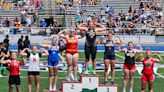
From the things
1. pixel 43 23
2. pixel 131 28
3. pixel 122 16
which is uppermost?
pixel 122 16

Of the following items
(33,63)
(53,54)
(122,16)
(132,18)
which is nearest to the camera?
(33,63)

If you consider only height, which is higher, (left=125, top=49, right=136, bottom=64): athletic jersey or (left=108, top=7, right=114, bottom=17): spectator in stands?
(left=125, top=49, right=136, bottom=64): athletic jersey

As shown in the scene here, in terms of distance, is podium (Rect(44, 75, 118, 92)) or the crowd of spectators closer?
podium (Rect(44, 75, 118, 92))

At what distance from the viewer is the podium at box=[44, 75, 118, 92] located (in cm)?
1617

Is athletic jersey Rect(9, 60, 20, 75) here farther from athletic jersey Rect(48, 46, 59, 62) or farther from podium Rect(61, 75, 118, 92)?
podium Rect(61, 75, 118, 92)

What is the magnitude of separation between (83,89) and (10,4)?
29336 mm

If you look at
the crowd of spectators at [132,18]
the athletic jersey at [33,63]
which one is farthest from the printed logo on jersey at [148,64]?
the crowd of spectators at [132,18]

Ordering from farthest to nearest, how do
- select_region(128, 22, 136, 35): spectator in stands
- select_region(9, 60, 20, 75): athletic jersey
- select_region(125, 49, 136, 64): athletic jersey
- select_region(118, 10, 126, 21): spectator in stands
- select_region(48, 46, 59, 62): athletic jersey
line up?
select_region(118, 10, 126, 21): spectator in stands
select_region(128, 22, 136, 35): spectator in stands
select_region(125, 49, 136, 64): athletic jersey
select_region(48, 46, 59, 62): athletic jersey
select_region(9, 60, 20, 75): athletic jersey

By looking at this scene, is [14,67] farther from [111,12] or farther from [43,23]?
[111,12]

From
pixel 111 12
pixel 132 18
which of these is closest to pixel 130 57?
pixel 132 18

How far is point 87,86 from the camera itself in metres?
16.3

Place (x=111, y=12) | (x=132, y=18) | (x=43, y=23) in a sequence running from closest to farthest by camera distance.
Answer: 1. (x=43, y=23)
2. (x=132, y=18)
3. (x=111, y=12)

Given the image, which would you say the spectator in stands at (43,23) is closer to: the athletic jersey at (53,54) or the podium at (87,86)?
the athletic jersey at (53,54)

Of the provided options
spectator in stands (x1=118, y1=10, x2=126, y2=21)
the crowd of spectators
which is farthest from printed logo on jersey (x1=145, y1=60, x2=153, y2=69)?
spectator in stands (x1=118, y1=10, x2=126, y2=21)
